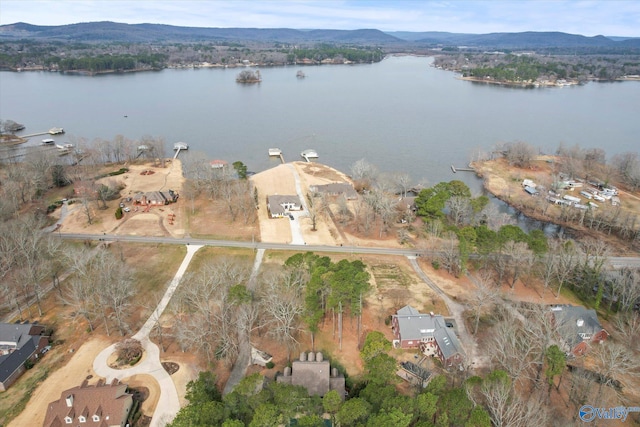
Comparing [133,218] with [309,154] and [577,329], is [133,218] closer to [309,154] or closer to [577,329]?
[309,154]

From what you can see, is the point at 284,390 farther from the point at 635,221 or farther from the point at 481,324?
the point at 635,221

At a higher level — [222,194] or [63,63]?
[63,63]

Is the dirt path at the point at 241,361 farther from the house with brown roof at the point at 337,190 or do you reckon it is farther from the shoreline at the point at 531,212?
the shoreline at the point at 531,212

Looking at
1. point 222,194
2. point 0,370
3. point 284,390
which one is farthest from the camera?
point 222,194

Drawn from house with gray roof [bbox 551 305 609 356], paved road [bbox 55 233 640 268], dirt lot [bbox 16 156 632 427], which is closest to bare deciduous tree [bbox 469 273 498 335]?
dirt lot [bbox 16 156 632 427]

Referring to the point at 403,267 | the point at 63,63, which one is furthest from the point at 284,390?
the point at 63,63

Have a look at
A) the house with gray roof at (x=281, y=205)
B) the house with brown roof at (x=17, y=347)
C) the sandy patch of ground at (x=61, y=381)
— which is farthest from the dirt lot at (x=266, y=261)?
the house with brown roof at (x=17, y=347)

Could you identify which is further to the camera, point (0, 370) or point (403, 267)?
point (403, 267)

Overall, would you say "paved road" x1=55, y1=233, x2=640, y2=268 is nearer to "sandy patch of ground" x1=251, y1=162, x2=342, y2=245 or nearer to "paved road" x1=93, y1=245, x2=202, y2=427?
"sandy patch of ground" x1=251, y1=162, x2=342, y2=245
